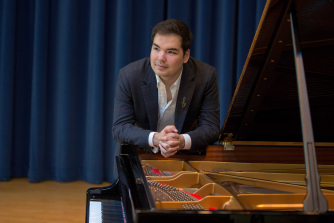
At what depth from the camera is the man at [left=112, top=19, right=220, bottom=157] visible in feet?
5.83

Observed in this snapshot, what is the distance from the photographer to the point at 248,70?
1.43 meters

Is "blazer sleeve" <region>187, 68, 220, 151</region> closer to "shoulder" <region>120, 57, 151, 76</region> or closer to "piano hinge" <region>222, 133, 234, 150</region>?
"piano hinge" <region>222, 133, 234, 150</region>

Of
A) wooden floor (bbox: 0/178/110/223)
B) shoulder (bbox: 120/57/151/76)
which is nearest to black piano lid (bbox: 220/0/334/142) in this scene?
shoulder (bbox: 120/57/151/76)

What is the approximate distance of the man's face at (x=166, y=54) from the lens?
177 cm

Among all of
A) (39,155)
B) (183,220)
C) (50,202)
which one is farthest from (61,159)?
(183,220)

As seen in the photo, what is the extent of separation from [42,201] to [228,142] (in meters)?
1.96

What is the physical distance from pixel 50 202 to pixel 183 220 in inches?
93.1

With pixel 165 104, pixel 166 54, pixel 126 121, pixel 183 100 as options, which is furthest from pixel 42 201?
pixel 166 54

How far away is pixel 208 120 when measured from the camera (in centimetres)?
192

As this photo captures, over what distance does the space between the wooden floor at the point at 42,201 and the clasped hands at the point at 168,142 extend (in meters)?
1.29

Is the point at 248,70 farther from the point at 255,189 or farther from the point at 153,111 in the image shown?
the point at 153,111

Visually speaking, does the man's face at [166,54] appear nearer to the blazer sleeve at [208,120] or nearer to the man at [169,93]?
the man at [169,93]

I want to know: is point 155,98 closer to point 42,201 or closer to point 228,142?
point 228,142

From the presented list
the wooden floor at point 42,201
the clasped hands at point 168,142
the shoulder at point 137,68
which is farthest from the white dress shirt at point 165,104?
the wooden floor at point 42,201
